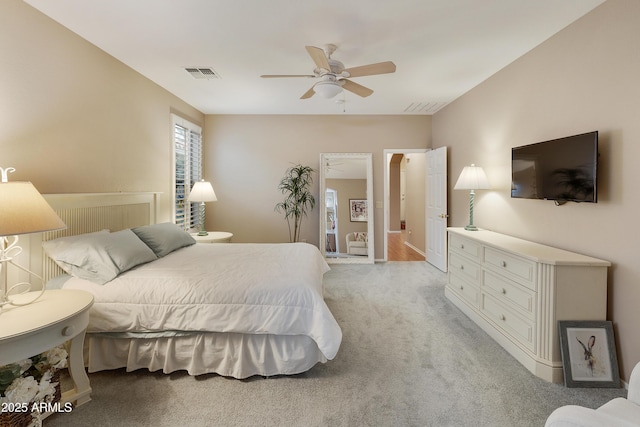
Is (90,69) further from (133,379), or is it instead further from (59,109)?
(133,379)

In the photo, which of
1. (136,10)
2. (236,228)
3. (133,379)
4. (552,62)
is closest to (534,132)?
(552,62)

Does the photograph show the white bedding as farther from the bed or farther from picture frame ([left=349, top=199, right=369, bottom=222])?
picture frame ([left=349, top=199, right=369, bottom=222])

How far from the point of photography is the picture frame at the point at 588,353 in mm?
2059

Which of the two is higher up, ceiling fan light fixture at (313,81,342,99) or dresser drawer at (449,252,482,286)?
ceiling fan light fixture at (313,81,342,99)

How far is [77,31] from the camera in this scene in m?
2.60

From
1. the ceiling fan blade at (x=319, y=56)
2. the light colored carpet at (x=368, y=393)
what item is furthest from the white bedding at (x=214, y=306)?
the ceiling fan blade at (x=319, y=56)

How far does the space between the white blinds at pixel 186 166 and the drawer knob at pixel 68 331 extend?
2.96m


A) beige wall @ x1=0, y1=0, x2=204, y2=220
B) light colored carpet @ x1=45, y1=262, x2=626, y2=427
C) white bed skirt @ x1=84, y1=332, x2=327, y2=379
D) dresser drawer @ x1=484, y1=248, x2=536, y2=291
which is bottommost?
light colored carpet @ x1=45, y1=262, x2=626, y2=427

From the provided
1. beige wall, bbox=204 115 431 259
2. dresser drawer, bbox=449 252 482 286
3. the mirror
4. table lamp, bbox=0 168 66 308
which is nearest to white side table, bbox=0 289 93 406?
table lamp, bbox=0 168 66 308

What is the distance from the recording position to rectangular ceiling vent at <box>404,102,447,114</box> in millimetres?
4844

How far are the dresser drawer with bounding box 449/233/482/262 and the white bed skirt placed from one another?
1952mm

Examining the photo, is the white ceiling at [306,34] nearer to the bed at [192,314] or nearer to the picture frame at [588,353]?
the bed at [192,314]

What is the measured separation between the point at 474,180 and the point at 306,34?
255 cm

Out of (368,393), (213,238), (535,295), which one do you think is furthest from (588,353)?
(213,238)
